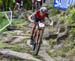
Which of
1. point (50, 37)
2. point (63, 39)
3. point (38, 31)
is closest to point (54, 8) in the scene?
point (50, 37)

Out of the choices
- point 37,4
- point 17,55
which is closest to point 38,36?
point 17,55

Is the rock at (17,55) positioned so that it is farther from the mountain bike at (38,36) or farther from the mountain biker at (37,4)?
the mountain biker at (37,4)

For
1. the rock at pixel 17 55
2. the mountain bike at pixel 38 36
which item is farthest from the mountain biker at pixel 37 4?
the rock at pixel 17 55

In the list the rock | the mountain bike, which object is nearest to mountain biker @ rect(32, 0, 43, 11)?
the mountain bike

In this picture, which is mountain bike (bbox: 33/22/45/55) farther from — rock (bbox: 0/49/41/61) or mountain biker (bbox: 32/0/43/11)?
mountain biker (bbox: 32/0/43/11)

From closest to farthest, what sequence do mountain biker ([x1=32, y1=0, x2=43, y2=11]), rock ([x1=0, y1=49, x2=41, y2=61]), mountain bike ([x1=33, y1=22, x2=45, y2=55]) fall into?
rock ([x1=0, y1=49, x2=41, y2=61])
mountain bike ([x1=33, y1=22, x2=45, y2=55])
mountain biker ([x1=32, y1=0, x2=43, y2=11])

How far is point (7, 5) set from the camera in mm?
25547

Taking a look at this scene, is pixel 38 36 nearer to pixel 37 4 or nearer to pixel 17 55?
pixel 17 55

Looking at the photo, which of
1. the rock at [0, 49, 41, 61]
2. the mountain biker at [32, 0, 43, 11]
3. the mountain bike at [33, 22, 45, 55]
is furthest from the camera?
the mountain biker at [32, 0, 43, 11]

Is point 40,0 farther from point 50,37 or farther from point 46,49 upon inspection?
point 46,49

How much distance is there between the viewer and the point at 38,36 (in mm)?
10758

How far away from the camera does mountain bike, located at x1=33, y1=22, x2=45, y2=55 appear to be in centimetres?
1043

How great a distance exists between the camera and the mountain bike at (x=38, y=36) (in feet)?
34.2

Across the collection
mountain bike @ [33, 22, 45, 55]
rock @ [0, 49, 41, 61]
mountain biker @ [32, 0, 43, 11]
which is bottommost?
mountain biker @ [32, 0, 43, 11]
